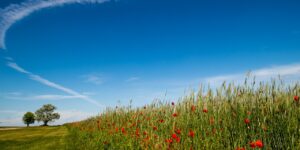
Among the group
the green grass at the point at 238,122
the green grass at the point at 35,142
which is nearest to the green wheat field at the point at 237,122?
the green grass at the point at 238,122

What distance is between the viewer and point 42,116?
7538 centimetres

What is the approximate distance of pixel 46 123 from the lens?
7619 cm

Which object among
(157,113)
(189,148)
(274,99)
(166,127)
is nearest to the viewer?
(189,148)

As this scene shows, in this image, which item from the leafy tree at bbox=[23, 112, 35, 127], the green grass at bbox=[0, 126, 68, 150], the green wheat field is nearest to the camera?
the green wheat field

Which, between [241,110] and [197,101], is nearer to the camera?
[241,110]

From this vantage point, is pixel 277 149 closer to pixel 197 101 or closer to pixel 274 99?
pixel 274 99

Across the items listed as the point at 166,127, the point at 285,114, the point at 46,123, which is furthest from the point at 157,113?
the point at 46,123

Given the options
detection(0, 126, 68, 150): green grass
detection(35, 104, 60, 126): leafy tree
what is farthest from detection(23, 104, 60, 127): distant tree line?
detection(0, 126, 68, 150): green grass

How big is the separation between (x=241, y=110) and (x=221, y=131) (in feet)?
2.26

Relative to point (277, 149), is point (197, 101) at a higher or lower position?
higher

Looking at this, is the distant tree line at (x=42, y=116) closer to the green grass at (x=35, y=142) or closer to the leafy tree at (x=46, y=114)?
the leafy tree at (x=46, y=114)

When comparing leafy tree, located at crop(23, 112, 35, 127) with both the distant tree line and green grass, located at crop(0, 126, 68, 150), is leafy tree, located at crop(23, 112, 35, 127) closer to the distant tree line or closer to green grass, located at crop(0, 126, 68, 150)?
the distant tree line

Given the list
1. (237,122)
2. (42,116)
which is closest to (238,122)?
(237,122)

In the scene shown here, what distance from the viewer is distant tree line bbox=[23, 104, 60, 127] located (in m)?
75.0
